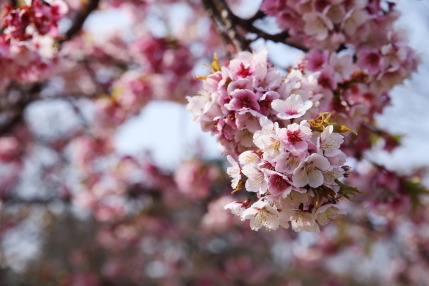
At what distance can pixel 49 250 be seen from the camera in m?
15.6

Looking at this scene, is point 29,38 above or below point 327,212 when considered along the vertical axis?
above

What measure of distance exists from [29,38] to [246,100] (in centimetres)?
142

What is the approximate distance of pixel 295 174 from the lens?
4.40 feet

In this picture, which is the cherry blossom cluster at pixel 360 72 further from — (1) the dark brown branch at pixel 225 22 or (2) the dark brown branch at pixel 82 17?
(2) the dark brown branch at pixel 82 17

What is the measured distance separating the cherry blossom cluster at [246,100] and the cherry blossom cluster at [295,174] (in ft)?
0.37

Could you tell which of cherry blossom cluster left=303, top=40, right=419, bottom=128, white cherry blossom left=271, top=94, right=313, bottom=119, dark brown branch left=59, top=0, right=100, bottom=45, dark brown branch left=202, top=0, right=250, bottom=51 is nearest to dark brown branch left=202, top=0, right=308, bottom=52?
dark brown branch left=202, top=0, right=250, bottom=51

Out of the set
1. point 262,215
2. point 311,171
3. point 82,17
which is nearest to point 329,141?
point 311,171

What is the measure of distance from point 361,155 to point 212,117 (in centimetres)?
151

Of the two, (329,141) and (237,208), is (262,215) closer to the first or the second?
(237,208)

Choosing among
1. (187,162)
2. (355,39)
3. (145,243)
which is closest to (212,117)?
(355,39)

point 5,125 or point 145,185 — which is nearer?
point 5,125

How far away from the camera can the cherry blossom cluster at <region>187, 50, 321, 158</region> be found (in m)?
1.54

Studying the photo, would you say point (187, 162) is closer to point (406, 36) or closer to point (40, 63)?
point (40, 63)

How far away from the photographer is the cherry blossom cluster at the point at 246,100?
60.8 inches
